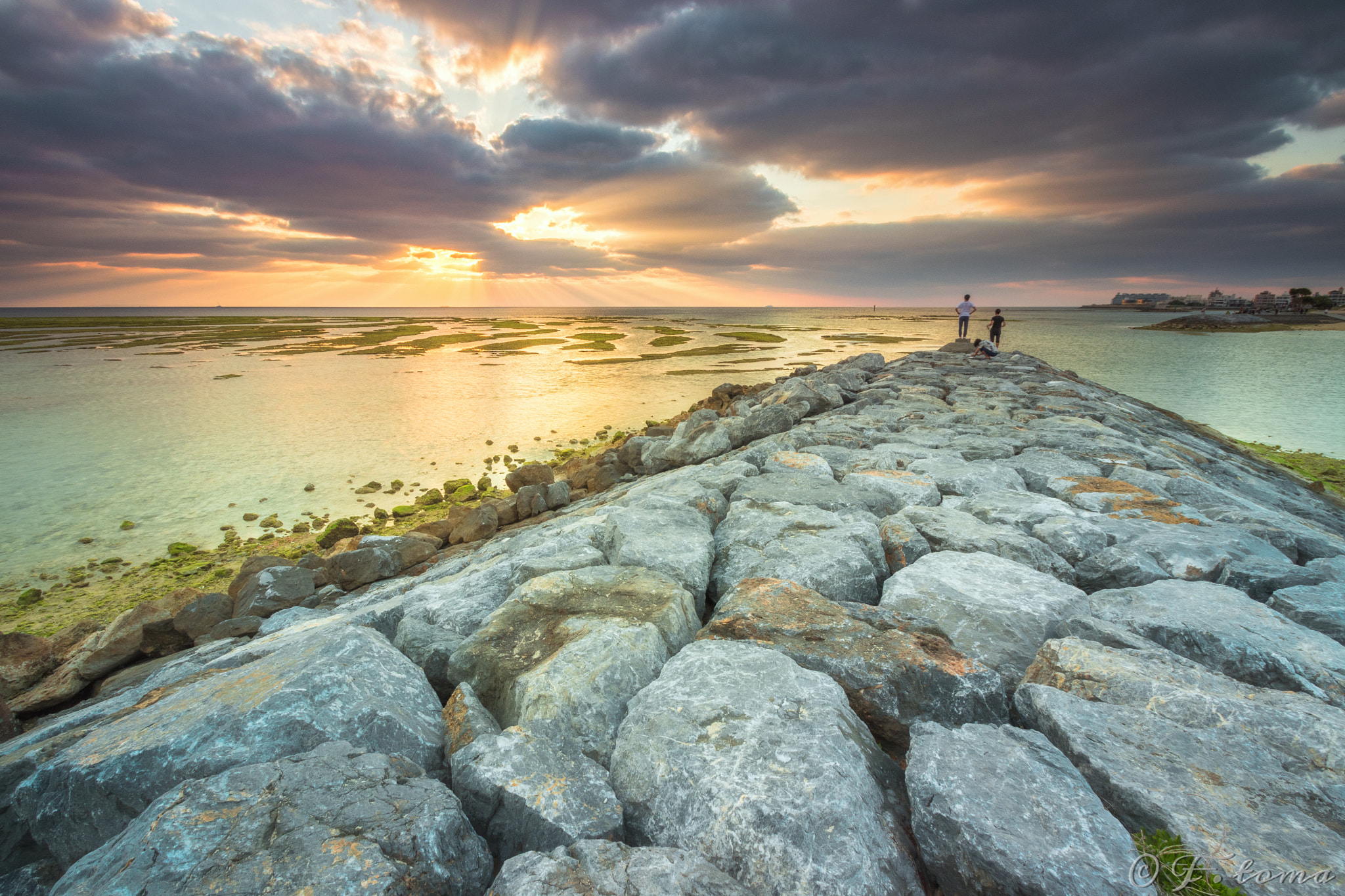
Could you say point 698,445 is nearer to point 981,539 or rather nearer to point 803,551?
point 803,551

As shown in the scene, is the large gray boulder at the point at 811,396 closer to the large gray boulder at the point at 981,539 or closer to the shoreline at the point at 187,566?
the shoreline at the point at 187,566

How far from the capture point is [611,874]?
1.83m

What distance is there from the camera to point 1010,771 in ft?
6.76

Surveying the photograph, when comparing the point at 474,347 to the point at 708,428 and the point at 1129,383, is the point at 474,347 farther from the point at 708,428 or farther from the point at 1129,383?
the point at 1129,383

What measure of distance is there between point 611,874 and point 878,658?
5.59ft

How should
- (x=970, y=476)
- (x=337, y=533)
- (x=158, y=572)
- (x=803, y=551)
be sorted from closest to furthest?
1. (x=803, y=551)
2. (x=970, y=476)
3. (x=158, y=572)
4. (x=337, y=533)

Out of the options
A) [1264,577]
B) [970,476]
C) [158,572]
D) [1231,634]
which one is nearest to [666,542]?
[1231,634]

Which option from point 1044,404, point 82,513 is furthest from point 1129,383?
Answer: point 82,513

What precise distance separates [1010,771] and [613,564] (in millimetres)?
2943

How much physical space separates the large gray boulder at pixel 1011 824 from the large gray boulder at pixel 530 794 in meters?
1.22

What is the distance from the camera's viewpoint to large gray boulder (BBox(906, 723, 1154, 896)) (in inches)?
68.1

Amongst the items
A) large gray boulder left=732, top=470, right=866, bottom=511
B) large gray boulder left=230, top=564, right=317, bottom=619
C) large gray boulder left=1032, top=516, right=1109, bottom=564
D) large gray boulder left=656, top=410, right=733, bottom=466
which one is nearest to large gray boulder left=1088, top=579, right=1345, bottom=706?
large gray boulder left=1032, top=516, right=1109, bottom=564

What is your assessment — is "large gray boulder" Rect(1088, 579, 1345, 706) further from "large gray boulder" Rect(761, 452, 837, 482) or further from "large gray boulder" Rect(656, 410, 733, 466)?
"large gray boulder" Rect(656, 410, 733, 466)

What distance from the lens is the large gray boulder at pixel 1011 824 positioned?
1729mm
